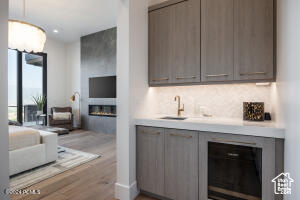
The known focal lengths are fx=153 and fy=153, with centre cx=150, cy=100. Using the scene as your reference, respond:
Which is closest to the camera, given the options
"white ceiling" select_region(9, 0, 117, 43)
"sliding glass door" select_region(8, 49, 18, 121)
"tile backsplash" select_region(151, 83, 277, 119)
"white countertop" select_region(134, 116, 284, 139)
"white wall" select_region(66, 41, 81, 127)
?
"white countertop" select_region(134, 116, 284, 139)

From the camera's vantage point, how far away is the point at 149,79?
2146 mm

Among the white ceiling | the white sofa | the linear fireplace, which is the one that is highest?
the white ceiling

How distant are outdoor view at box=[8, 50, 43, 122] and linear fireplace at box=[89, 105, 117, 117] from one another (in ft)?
6.52

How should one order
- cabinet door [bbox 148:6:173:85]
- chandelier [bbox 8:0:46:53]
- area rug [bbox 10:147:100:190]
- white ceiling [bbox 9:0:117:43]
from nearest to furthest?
cabinet door [bbox 148:6:173:85], area rug [bbox 10:147:100:190], chandelier [bbox 8:0:46:53], white ceiling [bbox 9:0:117:43]

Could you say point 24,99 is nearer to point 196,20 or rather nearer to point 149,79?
point 149,79

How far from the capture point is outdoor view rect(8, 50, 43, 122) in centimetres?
496

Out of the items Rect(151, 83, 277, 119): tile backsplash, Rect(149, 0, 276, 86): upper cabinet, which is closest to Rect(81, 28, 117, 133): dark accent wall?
Rect(151, 83, 277, 119): tile backsplash

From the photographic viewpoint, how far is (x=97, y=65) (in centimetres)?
525

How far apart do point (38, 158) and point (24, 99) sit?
3803mm

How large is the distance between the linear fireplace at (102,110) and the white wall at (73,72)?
2.93 ft

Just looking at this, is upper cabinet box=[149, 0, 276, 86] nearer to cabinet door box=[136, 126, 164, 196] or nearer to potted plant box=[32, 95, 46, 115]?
cabinet door box=[136, 126, 164, 196]

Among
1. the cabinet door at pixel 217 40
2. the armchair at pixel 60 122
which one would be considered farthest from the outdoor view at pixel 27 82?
the cabinet door at pixel 217 40

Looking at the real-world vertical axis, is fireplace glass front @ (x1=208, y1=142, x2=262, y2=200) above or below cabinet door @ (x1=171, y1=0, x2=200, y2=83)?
below

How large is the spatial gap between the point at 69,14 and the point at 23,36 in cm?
210
